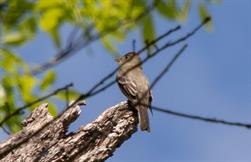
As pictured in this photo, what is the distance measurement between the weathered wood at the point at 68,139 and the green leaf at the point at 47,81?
2664 millimetres

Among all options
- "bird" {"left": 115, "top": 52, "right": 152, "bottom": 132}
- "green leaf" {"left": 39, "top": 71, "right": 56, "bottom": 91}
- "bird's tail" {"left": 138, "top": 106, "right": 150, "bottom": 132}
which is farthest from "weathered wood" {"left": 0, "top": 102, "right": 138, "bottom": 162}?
"green leaf" {"left": 39, "top": 71, "right": 56, "bottom": 91}

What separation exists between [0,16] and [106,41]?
470mm

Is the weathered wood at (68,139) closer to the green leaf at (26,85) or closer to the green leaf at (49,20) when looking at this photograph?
the green leaf at (26,85)

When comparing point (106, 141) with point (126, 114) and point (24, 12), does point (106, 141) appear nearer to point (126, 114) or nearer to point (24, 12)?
point (126, 114)

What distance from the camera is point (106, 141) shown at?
6.44 metres

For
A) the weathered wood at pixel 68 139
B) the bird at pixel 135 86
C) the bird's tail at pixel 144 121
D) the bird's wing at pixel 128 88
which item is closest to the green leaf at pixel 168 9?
the weathered wood at pixel 68 139

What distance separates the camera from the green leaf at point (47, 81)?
8.98 ft

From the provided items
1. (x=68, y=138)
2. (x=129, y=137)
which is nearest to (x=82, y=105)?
(x=68, y=138)

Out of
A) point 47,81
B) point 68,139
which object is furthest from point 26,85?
point 68,139

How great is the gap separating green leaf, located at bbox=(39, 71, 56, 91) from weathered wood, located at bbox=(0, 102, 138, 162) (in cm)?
266

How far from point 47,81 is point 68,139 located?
3447mm

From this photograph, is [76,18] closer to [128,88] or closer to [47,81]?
[47,81]

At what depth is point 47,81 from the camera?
2.75 metres

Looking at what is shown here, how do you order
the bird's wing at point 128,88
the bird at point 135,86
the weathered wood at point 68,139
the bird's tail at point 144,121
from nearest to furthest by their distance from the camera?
the weathered wood at point 68,139
the bird's tail at point 144,121
the bird at point 135,86
the bird's wing at point 128,88
